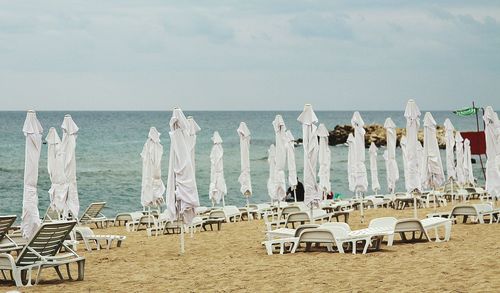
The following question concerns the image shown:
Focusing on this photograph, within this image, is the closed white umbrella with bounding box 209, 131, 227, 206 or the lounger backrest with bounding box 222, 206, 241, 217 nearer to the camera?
the lounger backrest with bounding box 222, 206, 241, 217

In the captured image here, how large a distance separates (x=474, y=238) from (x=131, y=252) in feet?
19.8

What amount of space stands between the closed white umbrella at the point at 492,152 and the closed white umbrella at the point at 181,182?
7.05m

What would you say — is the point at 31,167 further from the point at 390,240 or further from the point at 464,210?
the point at 464,210

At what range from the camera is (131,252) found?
1529cm

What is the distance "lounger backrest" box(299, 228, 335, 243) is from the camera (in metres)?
13.4

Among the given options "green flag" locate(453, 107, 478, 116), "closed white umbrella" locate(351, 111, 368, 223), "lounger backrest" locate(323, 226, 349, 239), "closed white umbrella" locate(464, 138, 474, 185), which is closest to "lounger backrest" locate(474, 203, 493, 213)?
"closed white umbrella" locate(351, 111, 368, 223)

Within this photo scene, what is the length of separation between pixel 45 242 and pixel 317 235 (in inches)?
178

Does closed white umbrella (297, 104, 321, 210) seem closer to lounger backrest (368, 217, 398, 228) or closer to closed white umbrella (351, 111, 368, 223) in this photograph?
lounger backrest (368, 217, 398, 228)

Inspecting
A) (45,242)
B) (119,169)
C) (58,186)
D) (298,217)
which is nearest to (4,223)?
(45,242)

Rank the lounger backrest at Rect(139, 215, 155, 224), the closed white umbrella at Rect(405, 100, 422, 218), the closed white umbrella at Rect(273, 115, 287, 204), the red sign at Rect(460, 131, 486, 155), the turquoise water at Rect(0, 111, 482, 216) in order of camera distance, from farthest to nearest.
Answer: the turquoise water at Rect(0, 111, 482, 216), the red sign at Rect(460, 131, 486, 155), the lounger backrest at Rect(139, 215, 155, 224), the closed white umbrella at Rect(273, 115, 287, 204), the closed white umbrella at Rect(405, 100, 422, 218)

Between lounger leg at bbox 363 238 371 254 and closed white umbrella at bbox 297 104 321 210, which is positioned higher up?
closed white umbrella at bbox 297 104 321 210

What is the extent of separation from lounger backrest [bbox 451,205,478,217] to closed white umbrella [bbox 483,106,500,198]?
1060mm

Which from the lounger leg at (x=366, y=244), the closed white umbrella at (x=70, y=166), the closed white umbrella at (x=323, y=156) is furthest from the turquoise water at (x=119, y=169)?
the lounger leg at (x=366, y=244)

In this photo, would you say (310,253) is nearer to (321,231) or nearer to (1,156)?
(321,231)
